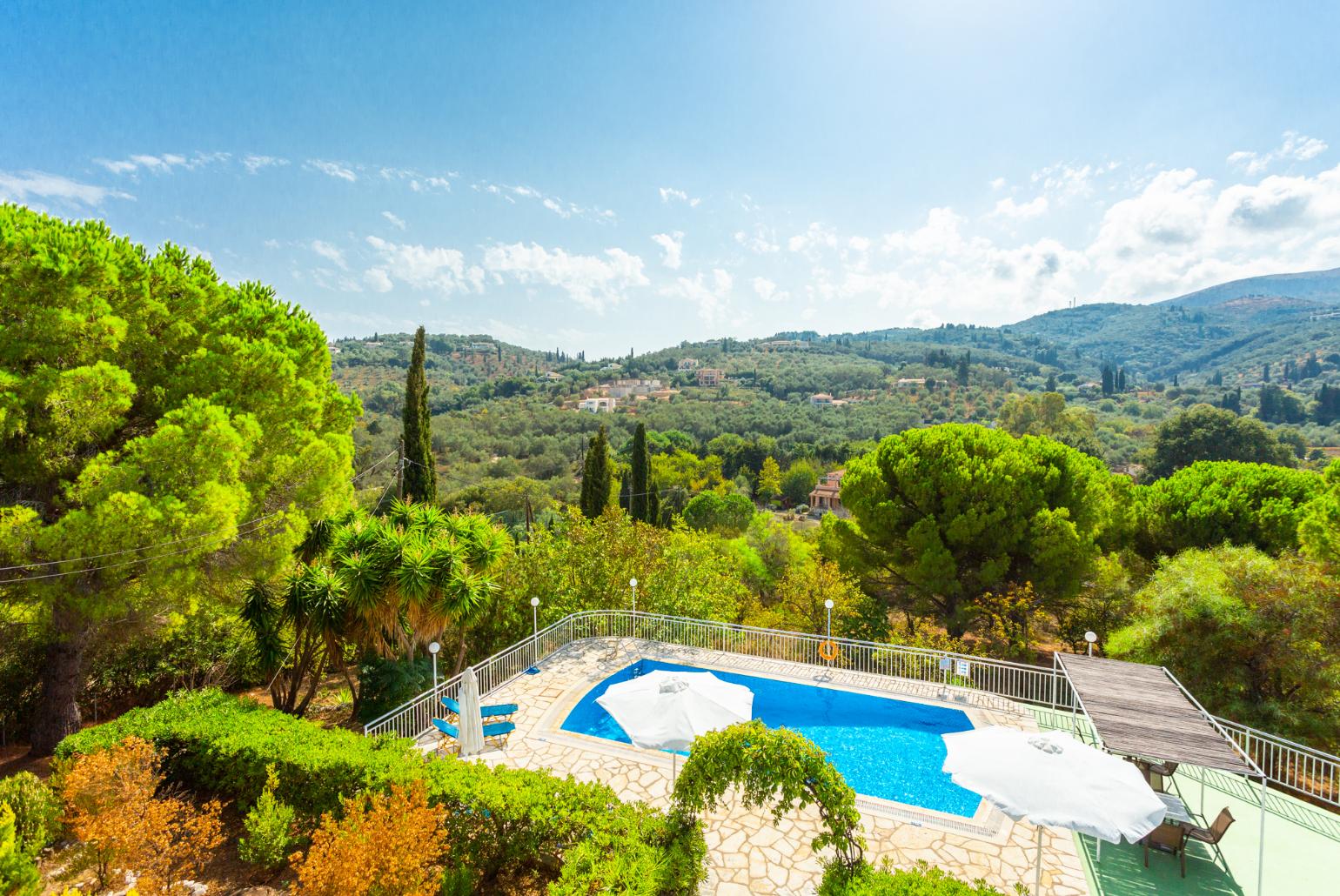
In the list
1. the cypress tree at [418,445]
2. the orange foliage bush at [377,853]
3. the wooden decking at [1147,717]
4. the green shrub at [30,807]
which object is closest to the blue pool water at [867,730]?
the wooden decking at [1147,717]

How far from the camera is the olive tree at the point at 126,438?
713cm

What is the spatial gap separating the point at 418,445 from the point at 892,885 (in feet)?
49.5

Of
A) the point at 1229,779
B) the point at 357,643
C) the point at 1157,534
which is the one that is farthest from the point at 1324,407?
the point at 357,643

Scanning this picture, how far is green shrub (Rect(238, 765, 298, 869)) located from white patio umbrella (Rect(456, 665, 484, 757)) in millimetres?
2480

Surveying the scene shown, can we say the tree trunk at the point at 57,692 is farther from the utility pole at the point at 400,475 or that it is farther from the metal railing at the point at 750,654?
the utility pole at the point at 400,475

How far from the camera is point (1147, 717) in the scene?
6684mm

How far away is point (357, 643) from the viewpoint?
1005cm

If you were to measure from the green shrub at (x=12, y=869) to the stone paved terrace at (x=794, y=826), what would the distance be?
4.43m

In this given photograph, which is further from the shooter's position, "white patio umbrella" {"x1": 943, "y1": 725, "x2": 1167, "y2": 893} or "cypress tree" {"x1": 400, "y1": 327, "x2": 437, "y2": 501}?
"cypress tree" {"x1": 400, "y1": 327, "x2": 437, "y2": 501}

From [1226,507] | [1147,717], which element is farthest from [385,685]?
[1226,507]

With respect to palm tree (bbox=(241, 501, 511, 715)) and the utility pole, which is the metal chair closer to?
palm tree (bbox=(241, 501, 511, 715))

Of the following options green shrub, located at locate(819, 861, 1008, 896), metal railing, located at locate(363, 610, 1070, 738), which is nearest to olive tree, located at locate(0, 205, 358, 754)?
metal railing, located at locate(363, 610, 1070, 738)

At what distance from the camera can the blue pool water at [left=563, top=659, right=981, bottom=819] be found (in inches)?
325

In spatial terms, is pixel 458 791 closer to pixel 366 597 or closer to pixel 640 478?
pixel 366 597
